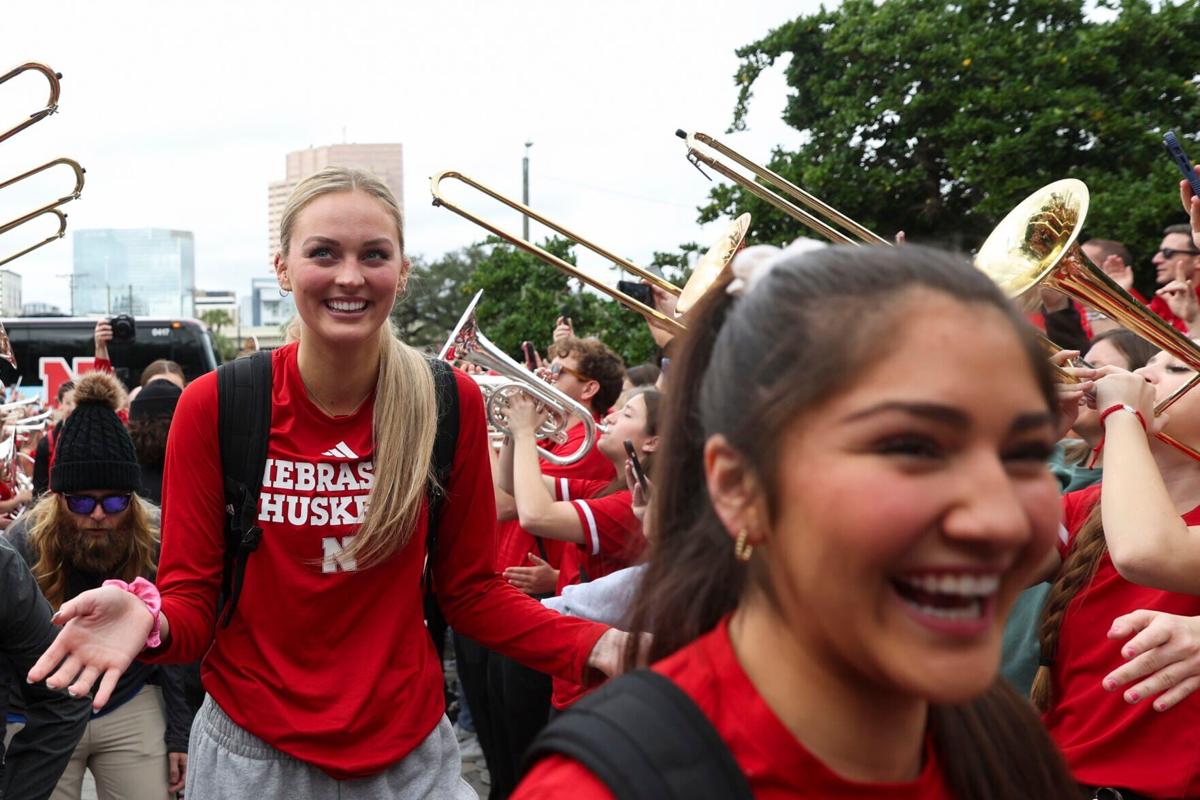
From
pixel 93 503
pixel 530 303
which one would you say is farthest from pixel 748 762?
pixel 530 303

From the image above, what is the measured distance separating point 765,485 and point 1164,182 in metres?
12.4

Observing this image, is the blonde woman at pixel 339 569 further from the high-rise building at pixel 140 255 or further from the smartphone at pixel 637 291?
the high-rise building at pixel 140 255

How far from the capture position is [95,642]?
2.40 metres

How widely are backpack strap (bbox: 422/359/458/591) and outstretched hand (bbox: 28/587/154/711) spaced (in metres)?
0.76

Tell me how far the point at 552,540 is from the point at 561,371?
1.25 metres

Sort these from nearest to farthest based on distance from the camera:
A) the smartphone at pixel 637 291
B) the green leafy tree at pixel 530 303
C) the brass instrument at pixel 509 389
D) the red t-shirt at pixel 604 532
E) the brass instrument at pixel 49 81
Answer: the red t-shirt at pixel 604 532 → the brass instrument at pixel 49 81 → the smartphone at pixel 637 291 → the brass instrument at pixel 509 389 → the green leafy tree at pixel 530 303

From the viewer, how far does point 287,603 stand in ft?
9.57

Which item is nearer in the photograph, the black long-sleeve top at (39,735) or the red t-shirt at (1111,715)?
the red t-shirt at (1111,715)

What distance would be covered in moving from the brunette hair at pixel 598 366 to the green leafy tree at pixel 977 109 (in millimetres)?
7216

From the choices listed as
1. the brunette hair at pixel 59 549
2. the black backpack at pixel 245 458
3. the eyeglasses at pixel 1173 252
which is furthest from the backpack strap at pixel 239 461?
the eyeglasses at pixel 1173 252

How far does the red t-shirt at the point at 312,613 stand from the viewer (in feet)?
9.47

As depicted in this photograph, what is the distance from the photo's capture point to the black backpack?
9.68ft

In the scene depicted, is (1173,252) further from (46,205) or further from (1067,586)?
(46,205)

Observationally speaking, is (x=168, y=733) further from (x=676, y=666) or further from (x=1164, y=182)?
(x=1164, y=182)
